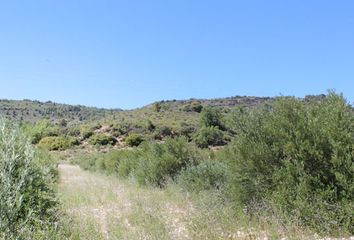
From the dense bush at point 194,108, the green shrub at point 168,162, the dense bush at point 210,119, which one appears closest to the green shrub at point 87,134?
the dense bush at point 194,108

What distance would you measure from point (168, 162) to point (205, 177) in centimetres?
546

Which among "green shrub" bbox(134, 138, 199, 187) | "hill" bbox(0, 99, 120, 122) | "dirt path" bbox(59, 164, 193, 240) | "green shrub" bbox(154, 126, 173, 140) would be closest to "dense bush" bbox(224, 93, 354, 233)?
"dirt path" bbox(59, 164, 193, 240)

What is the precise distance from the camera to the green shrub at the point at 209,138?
5901 cm

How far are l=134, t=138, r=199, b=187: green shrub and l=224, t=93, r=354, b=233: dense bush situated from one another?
381 inches

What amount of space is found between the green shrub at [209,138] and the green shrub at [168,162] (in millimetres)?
31812

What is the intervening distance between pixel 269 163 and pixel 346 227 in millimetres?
3250

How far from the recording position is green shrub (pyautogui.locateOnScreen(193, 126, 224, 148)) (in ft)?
194

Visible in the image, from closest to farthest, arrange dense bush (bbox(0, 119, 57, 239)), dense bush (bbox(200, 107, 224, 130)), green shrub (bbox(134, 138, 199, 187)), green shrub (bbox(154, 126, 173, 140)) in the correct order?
dense bush (bbox(0, 119, 57, 239))
green shrub (bbox(134, 138, 199, 187))
dense bush (bbox(200, 107, 224, 130))
green shrub (bbox(154, 126, 173, 140))

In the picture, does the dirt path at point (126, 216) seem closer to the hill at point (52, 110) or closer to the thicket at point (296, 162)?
the thicket at point (296, 162)

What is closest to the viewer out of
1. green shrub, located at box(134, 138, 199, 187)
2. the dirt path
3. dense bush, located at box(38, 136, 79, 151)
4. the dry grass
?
the dry grass

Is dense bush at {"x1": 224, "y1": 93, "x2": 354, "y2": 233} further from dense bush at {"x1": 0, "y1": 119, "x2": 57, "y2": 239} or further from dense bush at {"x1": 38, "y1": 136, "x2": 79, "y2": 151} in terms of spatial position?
dense bush at {"x1": 38, "y1": 136, "x2": 79, "y2": 151}

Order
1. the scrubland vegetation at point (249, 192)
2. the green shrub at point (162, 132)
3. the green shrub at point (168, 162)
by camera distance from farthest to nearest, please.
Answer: the green shrub at point (162, 132), the green shrub at point (168, 162), the scrubland vegetation at point (249, 192)

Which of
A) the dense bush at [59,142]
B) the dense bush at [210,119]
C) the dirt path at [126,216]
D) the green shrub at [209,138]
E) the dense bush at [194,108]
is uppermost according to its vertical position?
the dense bush at [194,108]

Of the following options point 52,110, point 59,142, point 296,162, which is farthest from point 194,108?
point 296,162
